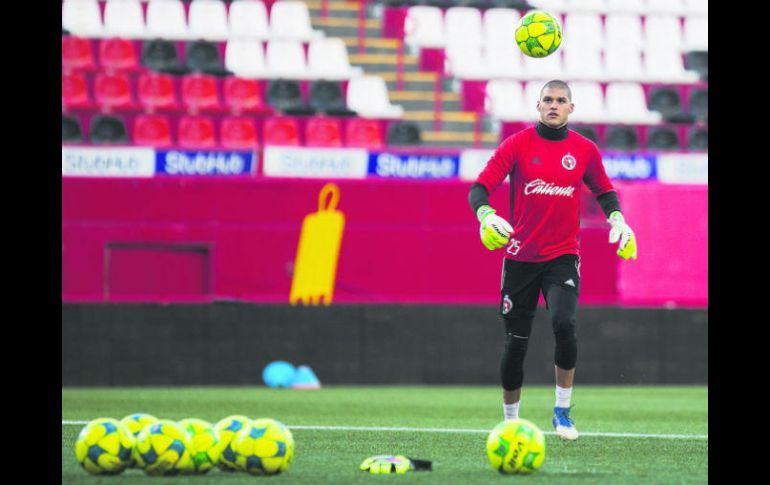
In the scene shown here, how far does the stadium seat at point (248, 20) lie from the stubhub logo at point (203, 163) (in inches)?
187

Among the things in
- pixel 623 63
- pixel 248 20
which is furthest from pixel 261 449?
pixel 623 63

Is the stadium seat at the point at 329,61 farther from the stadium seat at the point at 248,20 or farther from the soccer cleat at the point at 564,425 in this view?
the soccer cleat at the point at 564,425

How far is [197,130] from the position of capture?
61.2 ft

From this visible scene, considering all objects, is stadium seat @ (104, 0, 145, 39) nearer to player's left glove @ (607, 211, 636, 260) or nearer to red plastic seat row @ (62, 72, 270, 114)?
red plastic seat row @ (62, 72, 270, 114)

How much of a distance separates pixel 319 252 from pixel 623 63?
7641 millimetres

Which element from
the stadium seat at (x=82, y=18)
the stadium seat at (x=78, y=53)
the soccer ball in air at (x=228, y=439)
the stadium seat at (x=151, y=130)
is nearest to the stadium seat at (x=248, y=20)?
the stadium seat at (x=82, y=18)

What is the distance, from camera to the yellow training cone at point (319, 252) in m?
16.6

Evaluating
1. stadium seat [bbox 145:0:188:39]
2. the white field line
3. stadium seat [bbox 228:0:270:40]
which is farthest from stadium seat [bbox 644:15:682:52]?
the white field line

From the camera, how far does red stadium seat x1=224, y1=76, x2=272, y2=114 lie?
1941 cm

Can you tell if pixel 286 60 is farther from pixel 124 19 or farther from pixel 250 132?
pixel 124 19
